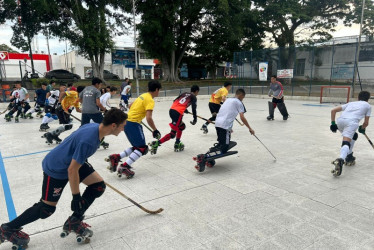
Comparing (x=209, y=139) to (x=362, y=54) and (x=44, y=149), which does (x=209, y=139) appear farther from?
(x=362, y=54)

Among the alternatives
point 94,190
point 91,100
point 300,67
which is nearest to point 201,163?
point 94,190

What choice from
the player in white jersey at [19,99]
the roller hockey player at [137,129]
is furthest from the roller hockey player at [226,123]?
the player in white jersey at [19,99]

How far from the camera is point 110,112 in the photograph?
8.61ft

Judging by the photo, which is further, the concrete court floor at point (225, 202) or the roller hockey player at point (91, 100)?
the roller hockey player at point (91, 100)

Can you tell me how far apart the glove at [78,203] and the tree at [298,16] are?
30.9m

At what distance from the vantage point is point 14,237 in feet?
8.91

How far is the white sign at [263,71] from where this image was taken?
2153 cm

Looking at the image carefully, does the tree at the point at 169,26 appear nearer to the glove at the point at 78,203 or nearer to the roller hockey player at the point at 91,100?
the roller hockey player at the point at 91,100

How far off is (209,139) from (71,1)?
23.7m

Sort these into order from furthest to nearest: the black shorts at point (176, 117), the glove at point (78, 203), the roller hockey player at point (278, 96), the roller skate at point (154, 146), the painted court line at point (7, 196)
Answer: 1. the roller hockey player at point (278, 96)
2. the black shorts at point (176, 117)
3. the roller skate at point (154, 146)
4. the painted court line at point (7, 196)
5. the glove at point (78, 203)

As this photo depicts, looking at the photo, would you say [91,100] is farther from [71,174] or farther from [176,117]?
[71,174]

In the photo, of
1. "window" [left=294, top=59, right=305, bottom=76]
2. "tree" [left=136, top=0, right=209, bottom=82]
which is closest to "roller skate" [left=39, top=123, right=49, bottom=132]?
"window" [left=294, top=59, right=305, bottom=76]

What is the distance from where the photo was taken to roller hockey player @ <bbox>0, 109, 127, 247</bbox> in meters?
2.52

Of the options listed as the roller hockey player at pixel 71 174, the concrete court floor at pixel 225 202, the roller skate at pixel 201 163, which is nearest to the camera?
the roller hockey player at pixel 71 174
